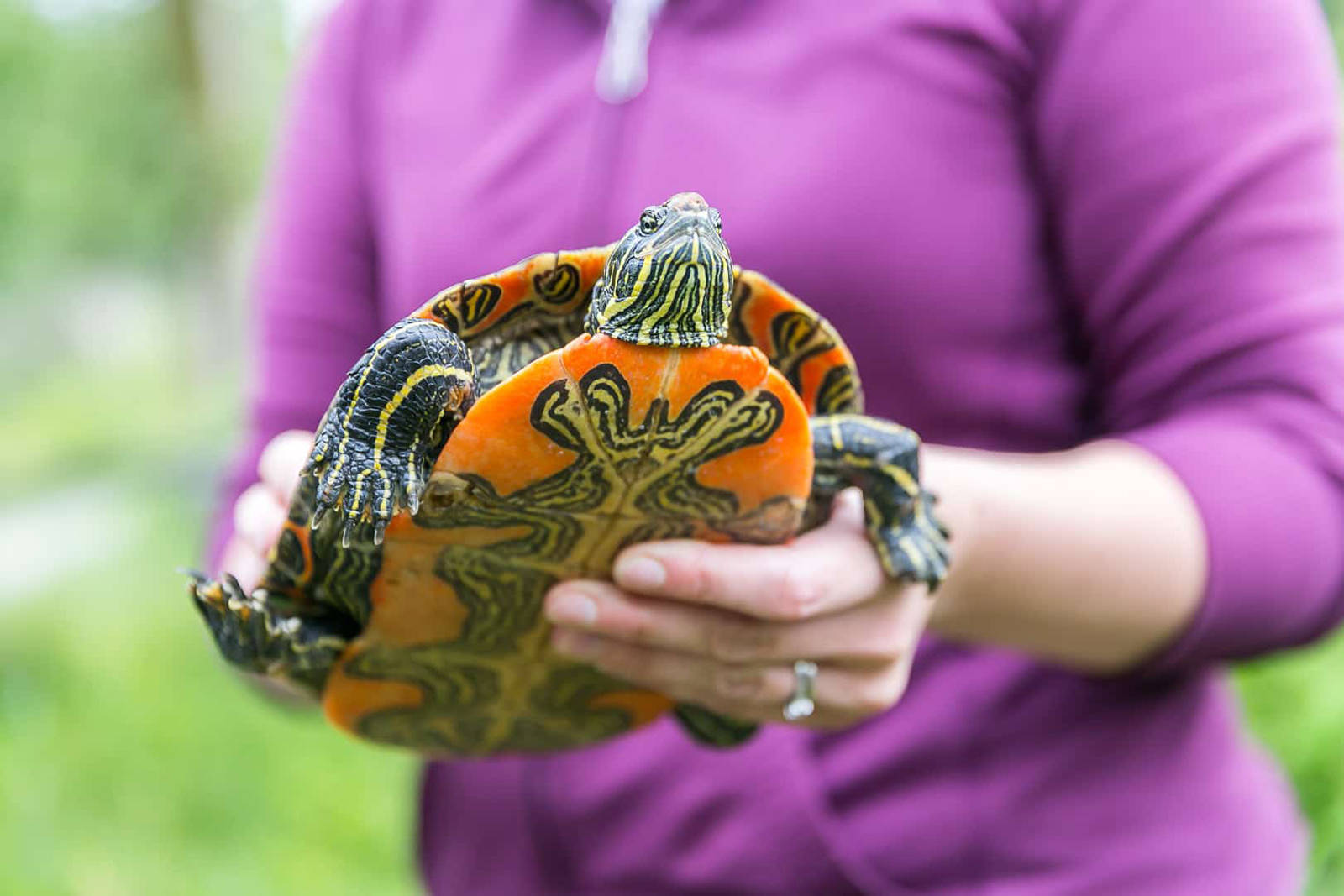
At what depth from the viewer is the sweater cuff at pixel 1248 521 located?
43.0 inches

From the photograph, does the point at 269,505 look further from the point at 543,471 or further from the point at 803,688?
the point at 803,688

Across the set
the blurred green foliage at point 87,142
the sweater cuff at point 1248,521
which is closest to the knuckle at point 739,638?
the sweater cuff at point 1248,521

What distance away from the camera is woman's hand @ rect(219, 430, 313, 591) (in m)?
1.00

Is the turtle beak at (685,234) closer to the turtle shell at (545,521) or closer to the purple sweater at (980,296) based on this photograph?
the turtle shell at (545,521)

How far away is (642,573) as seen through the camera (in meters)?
0.93

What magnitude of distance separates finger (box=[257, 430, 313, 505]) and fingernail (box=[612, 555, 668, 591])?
29cm

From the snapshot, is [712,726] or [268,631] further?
[712,726]

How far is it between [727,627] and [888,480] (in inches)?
7.6

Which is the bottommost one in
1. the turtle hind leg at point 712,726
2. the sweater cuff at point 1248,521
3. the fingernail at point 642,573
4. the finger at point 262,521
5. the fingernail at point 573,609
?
the turtle hind leg at point 712,726

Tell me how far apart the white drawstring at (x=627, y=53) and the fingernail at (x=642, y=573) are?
0.53m

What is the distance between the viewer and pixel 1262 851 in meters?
1.25

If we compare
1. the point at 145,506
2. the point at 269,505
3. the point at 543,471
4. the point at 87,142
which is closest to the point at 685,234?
the point at 543,471

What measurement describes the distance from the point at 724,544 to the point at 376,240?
69 cm

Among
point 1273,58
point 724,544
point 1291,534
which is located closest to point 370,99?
point 724,544
